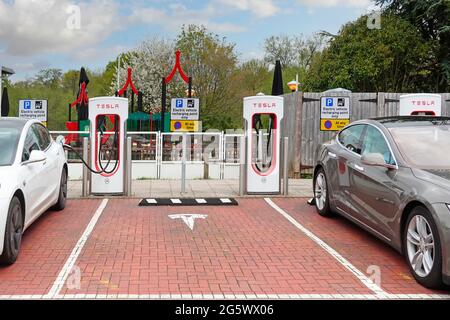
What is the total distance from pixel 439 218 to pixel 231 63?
26.1 m

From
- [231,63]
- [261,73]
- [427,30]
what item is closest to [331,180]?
[427,30]

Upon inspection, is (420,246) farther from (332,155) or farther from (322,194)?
(322,194)

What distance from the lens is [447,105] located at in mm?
13398

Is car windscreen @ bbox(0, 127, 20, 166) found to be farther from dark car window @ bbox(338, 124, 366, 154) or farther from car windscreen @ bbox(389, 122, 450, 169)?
car windscreen @ bbox(389, 122, 450, 169)

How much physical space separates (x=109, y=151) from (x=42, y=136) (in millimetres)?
2340

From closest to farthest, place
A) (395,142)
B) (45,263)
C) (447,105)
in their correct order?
1. (45,263)
2. (395,142)
3. (447,105)

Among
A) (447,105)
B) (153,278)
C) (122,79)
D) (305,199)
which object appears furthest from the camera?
(122,79)

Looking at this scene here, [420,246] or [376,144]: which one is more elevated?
[376,144]

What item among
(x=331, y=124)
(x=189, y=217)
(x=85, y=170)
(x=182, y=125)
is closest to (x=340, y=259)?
(x=189, y=217)

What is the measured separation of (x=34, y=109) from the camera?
1254 centimetres

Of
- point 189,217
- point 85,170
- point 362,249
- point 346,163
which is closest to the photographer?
point 362,249

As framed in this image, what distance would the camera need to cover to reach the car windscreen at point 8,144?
5949mm
